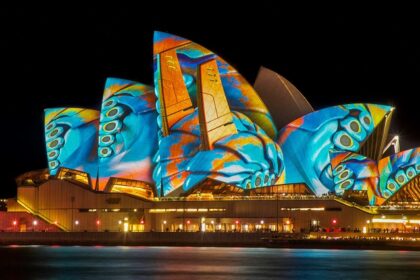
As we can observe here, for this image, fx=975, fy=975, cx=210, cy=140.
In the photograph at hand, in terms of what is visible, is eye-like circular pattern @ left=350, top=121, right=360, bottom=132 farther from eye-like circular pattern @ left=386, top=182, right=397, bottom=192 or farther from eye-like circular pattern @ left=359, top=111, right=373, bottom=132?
eye-like circular pattern @ left=386, top=182, right=397, bottom=192

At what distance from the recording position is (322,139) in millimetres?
84812

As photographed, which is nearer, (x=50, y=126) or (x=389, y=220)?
(x=389, y=220)

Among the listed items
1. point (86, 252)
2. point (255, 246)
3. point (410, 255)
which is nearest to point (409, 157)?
point (255, 246)

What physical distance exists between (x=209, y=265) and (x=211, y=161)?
2852cm

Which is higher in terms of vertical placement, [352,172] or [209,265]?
[352,172]

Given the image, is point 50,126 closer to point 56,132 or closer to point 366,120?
point 56,132

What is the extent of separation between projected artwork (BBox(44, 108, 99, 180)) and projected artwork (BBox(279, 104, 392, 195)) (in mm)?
17795

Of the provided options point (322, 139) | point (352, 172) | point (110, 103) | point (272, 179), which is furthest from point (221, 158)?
point (110, 103)

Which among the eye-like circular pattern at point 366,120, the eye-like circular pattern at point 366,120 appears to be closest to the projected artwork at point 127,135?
the eye-like circular pattern at point 366,120

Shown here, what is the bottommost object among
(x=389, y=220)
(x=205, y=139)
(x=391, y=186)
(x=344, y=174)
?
(x=389, y=220)

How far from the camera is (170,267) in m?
52.7

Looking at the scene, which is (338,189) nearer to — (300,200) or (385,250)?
(300,200)

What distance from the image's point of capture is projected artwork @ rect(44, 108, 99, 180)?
89.3 m

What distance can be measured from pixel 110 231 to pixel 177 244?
7450 mm
